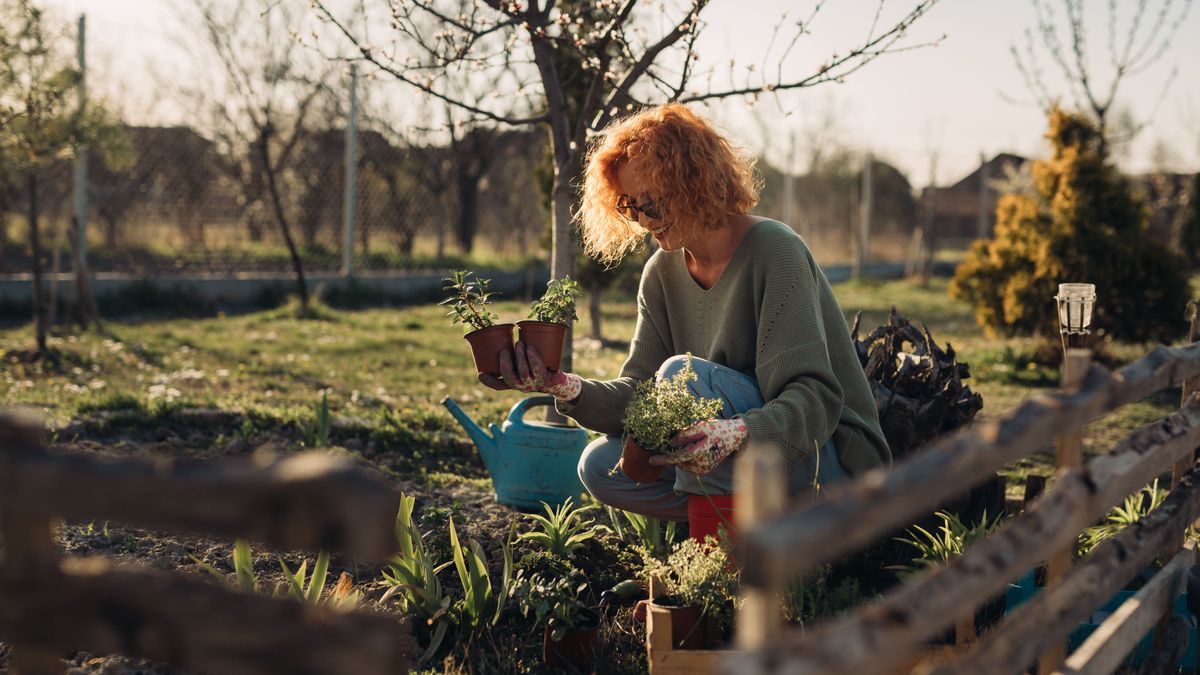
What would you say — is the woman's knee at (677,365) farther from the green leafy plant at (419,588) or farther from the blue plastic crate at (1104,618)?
the blue plastic crate at (1104,618)

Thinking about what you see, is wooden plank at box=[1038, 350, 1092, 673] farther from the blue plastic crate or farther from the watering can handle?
the watering can handle

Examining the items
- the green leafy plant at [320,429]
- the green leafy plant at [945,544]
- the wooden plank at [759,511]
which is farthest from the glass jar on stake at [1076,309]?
the green leafy plant at [320,429]

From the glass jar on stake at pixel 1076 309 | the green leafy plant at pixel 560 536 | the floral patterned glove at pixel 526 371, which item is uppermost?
the glass jar on stake at pixel 1076 309

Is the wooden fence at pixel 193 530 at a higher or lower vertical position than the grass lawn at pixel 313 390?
higher

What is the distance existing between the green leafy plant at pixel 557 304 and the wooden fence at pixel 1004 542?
100 centimetres

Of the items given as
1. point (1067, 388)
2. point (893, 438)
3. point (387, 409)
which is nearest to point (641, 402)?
point (1067, 388)

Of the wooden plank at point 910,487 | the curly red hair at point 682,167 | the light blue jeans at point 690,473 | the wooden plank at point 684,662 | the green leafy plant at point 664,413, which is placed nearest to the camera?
the wooden plank at point 910,487

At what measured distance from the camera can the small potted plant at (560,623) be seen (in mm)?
2562

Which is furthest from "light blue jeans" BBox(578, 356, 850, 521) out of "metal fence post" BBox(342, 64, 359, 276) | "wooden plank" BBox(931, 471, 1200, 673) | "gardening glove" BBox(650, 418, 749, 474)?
"metal fence post" BBox(342, 64, 359, 276)

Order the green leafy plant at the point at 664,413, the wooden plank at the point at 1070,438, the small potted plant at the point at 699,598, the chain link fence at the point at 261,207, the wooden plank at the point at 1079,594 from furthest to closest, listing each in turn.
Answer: the chain link fence at the point at 261,207 → the green leafy plant at the point at 664,413 → the small potted plant at the point at 699,598 → the wooden plank at the point at 1070,438 → the wooden plank at the point at 1079,594

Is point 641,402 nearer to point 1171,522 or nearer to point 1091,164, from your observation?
point 1171,522

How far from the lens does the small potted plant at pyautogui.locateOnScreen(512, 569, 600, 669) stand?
2.56 m

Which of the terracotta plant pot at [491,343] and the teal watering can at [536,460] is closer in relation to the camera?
the terracotta plant pot at [491,343]

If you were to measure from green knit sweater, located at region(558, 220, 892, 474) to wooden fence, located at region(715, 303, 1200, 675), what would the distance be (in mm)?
453
